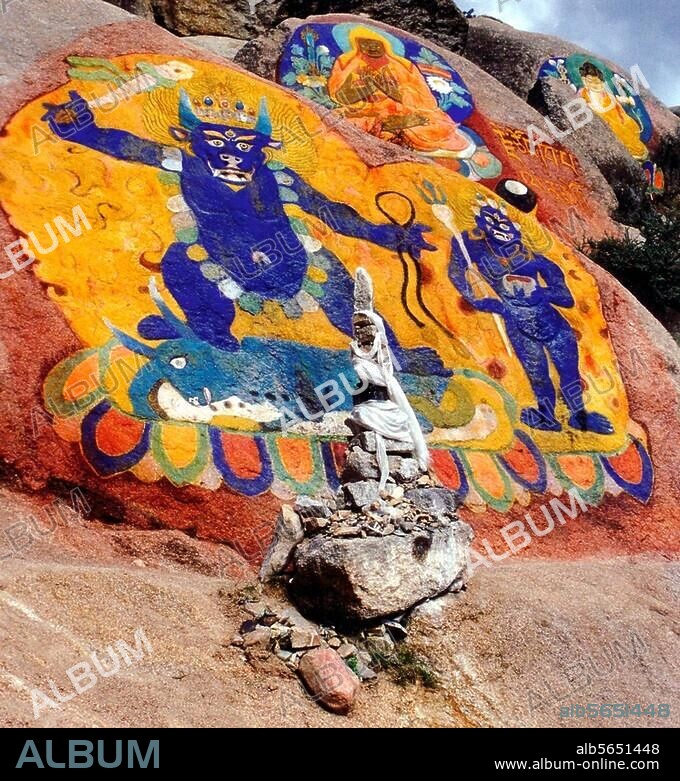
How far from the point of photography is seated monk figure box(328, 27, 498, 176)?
15.6 m

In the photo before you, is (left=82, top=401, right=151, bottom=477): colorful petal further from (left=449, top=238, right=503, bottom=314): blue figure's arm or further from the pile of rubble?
(left=449, top=238, right=503, bottom=314): blue figure's arm

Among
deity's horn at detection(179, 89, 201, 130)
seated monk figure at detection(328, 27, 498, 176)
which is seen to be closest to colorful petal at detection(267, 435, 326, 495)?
deity's horn at detection(179, 89, 201, 130)

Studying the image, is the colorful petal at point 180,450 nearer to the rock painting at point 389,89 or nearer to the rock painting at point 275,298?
the rock painting at point 275,298

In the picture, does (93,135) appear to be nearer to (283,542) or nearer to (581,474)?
(283,542)

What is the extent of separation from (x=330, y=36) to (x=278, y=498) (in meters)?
11.6

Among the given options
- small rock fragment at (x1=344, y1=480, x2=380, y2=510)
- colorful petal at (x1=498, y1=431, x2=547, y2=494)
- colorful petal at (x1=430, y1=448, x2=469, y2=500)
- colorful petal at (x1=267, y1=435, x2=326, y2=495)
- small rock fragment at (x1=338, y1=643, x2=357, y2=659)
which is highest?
small rock fragment at (x1=344, y1=480, x2=380, y2=510)

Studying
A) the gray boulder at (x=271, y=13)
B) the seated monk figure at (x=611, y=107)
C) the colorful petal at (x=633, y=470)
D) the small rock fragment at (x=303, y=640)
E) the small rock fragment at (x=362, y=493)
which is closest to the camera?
the small rock fragment at (x=303, y=640)

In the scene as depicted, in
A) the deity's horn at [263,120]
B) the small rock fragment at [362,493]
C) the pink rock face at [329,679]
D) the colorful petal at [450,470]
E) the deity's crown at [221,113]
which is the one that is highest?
the small rock fragment at [362,493]

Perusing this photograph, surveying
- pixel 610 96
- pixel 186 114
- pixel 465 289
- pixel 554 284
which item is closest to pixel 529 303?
pixel 554 284

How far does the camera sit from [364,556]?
6336 millimetres

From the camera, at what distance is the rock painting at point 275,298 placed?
335 inches

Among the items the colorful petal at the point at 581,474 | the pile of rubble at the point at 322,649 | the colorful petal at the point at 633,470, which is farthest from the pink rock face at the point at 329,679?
the colorful petal at the point at 633,470
